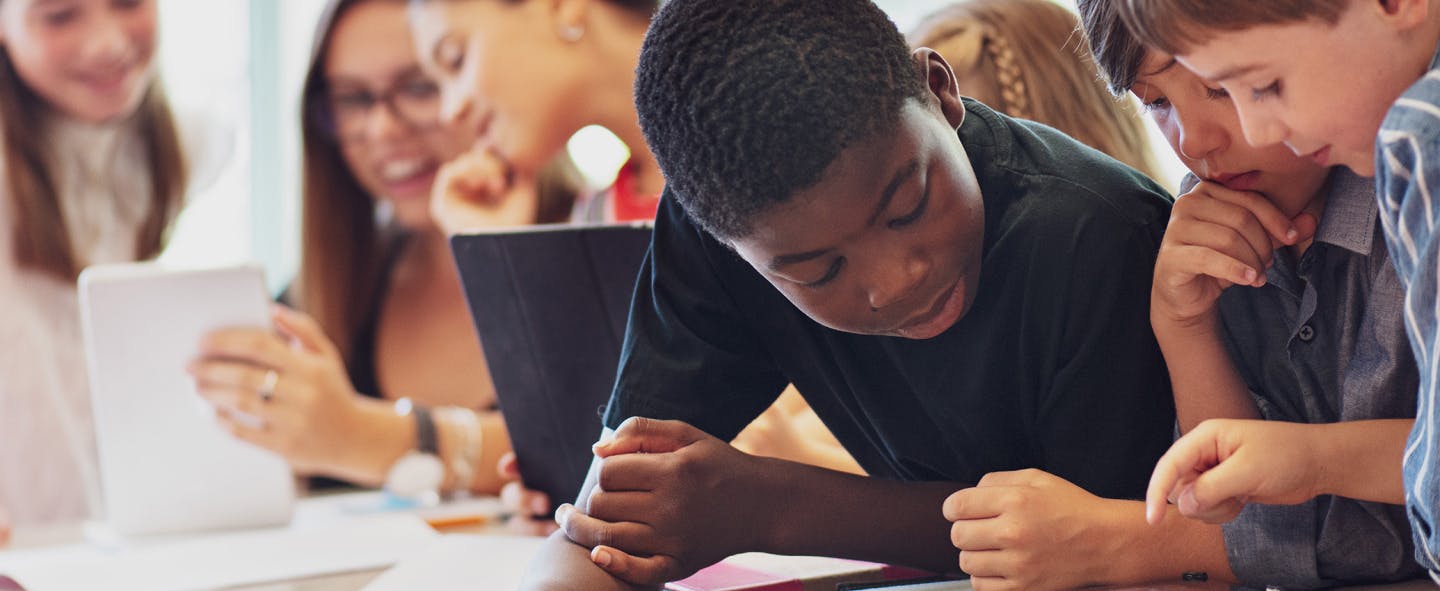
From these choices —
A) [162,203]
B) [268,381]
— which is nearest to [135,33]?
[162,203]

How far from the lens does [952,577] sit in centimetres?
87

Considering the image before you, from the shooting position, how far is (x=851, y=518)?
844 mm

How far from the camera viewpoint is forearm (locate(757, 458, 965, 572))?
0.84 meters

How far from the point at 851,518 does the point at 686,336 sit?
0.15 meters

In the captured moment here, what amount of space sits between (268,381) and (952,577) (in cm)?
79

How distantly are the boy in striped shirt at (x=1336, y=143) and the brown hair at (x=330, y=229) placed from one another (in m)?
1.18

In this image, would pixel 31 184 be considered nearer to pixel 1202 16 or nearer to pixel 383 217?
pixel 383 217

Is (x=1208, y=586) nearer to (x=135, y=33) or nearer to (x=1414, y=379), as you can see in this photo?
(x=1414, y=379)

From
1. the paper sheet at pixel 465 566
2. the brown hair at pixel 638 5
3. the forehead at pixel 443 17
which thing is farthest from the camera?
the brown hair at pixel 638 5

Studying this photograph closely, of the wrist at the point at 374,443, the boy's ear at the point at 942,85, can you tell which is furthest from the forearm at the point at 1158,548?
the wrist at the point at 374,443

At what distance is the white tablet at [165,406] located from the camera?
127cm

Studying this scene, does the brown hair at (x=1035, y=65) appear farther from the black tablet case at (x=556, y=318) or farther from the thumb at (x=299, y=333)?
the thumb at (x=299, y=333)

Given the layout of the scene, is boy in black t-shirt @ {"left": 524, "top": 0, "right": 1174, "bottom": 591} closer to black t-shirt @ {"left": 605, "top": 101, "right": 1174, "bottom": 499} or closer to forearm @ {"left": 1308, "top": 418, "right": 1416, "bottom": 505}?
black t-shirt @ {"left": 605, "top": 101, "right": 1174, "bottom": 499}

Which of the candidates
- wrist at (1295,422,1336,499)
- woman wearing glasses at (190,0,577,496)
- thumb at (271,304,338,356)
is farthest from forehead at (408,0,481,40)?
wrist at (1295,422,1336,499)
